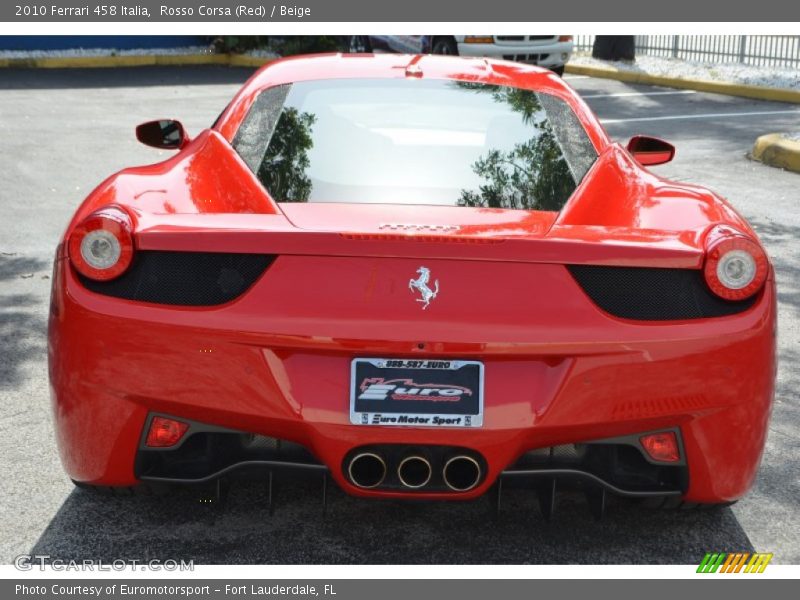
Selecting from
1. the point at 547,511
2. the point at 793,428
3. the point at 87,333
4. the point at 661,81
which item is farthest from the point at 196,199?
the point at 661,81

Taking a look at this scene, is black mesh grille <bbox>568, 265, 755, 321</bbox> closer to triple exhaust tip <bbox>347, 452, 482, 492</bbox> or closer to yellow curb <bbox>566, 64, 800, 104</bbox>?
triple exhaust tip <bbox>347, 452, 482, 492</bbox>

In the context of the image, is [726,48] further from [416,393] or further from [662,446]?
[416,393]

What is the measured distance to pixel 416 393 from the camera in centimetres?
311

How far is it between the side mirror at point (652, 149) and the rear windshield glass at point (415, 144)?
56cm

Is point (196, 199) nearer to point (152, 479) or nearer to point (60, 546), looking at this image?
point (152, 479)

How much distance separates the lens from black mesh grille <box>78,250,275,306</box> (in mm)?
3184

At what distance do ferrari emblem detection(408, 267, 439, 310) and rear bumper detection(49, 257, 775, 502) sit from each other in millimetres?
46

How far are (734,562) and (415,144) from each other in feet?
5.31

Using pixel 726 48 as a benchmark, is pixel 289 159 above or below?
above

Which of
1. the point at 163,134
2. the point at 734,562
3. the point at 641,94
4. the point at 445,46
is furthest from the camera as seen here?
the point at 445,46

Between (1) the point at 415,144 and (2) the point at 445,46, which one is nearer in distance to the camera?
(1) the point at 415,144

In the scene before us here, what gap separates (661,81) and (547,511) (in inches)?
633

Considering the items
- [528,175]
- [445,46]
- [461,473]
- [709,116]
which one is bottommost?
[709,116]

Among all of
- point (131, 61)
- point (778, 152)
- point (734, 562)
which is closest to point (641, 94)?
point (778, 152)
